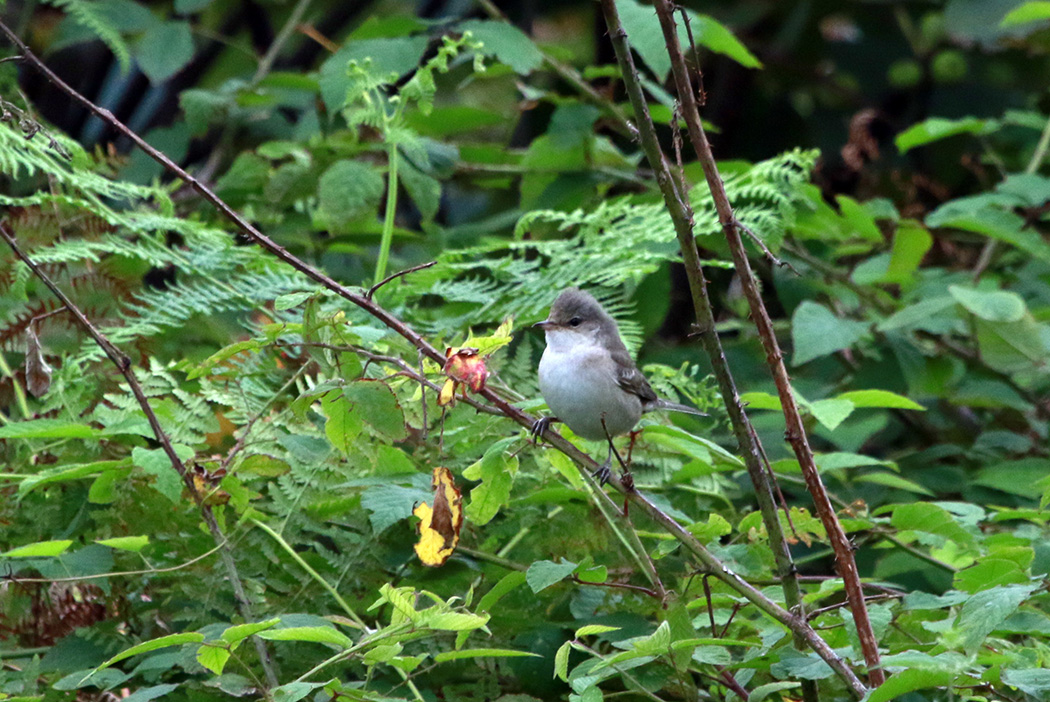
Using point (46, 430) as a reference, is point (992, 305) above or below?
below

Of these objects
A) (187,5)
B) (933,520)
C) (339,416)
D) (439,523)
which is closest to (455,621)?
(439,523)

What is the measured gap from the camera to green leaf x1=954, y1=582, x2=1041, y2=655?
4.91 ft

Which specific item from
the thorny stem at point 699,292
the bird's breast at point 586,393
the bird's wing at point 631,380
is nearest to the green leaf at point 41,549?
the bird's breast at point 586,393

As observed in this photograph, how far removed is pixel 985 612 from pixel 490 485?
2.58 feet

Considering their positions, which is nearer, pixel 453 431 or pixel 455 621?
pixel 455 621

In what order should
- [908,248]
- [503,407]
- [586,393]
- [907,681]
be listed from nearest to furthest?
[907,681]
[503,407]
[586,393]
[908,248]

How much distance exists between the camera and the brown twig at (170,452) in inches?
68.7

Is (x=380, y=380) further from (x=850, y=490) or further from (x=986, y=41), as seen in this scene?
(x=986, y=41)

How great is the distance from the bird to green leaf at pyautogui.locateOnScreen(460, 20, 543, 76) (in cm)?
88

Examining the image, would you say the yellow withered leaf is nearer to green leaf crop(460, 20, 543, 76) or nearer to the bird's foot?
the bird's foot

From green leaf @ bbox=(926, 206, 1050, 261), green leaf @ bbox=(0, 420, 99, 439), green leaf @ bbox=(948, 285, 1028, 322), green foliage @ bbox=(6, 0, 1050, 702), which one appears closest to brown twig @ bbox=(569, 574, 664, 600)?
green foliage @ bbox=(6, 0, 1050, 702)

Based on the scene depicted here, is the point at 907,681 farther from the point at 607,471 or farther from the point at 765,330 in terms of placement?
the point at 607,471

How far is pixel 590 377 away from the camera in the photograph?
7.34 feet

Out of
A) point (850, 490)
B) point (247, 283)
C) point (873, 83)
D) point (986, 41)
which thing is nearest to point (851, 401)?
point (850, 490)
